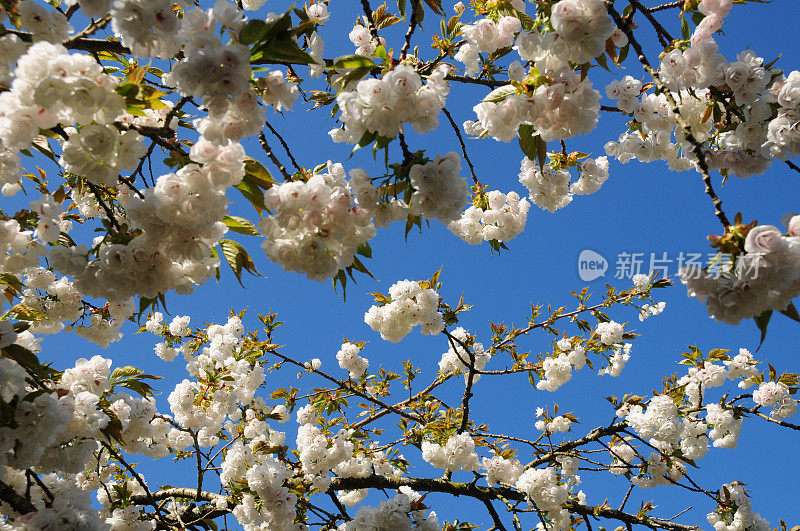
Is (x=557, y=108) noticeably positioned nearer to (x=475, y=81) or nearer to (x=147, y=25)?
(x=475, y=81)

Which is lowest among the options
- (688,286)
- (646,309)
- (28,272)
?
(688,286)

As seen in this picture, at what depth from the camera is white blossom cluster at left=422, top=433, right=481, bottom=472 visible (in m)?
3.31

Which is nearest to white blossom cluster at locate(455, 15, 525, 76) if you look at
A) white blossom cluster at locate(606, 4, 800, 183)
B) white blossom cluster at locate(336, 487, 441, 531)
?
white blossom cluster at locate(606, 4, 800, 183)

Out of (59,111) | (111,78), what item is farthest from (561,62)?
(59,111)

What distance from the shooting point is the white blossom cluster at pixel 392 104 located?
1.25 metres

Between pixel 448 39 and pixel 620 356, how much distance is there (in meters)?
4.00

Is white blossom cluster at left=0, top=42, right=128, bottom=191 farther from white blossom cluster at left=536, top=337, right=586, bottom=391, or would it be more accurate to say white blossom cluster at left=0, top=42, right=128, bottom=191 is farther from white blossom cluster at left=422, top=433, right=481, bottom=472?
white blossom cluster at left=536, top=337, right=586, bottom=391

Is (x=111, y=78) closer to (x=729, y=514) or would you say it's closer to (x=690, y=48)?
(x=690, y=48)

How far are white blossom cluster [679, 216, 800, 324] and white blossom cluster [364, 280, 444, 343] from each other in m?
1.90

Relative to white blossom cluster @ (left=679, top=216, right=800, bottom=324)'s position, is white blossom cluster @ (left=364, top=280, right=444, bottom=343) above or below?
above

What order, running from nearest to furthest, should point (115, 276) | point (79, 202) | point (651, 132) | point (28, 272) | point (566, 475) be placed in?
point (115, 276) < point (651, 132) < point (28, 272) < point (79, 202) < point (566, 475)

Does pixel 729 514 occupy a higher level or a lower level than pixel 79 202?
lower

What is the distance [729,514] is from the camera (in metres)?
3.33

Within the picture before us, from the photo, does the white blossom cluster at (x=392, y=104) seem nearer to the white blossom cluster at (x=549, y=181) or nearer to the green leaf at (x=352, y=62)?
the green leaf at (x=352, y=62)
